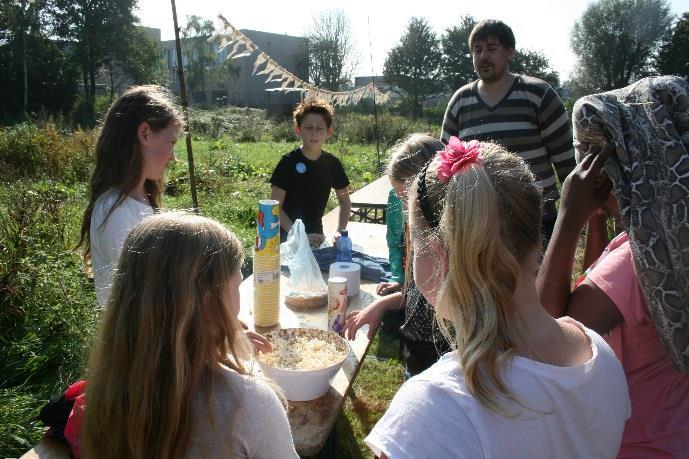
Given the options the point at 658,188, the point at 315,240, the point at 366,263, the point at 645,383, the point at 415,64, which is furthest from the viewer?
the point at 415,64

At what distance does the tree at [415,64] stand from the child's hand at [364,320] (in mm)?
36237

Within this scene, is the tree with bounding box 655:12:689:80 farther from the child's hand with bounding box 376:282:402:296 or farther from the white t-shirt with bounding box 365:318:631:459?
the white t-shirt with bounding box 365:318:631:459

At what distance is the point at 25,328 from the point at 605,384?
3077mm

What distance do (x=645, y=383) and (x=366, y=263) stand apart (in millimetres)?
1718

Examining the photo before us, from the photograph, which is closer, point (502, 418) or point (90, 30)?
point (502, 418)

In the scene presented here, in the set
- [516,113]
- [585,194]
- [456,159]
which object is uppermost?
[516,113]

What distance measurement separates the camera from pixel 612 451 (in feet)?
3.54

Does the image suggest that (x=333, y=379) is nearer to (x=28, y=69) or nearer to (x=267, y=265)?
(x=267, y=265)

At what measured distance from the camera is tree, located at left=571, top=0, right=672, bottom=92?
3438cm

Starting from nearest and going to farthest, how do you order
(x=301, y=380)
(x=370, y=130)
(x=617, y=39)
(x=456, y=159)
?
1. (x=456, y=159)
2. (x=301, y=380)
3. (x=370, y=130)
4. (x=617, y=39)

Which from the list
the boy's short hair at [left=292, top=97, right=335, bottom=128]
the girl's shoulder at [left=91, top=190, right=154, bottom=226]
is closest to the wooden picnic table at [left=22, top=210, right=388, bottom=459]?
the girl's shoulder at [left=91, top=190, right=154, bottom=226]

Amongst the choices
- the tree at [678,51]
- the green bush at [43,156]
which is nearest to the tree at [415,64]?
the tree at [678,51]

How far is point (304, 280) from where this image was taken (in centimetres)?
247

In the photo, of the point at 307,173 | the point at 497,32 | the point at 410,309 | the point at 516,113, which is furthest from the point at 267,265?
the point at 497,32
